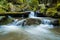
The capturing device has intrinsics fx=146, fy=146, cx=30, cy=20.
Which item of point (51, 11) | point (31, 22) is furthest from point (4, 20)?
point (51, 11)

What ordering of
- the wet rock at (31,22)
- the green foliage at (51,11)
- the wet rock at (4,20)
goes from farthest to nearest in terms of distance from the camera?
the green foliage at (51,11)
the wet rock at (4,20)
the wet rock at (31,22)

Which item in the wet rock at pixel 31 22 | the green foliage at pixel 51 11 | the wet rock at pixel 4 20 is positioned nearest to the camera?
the wet rock at pixel 31 22

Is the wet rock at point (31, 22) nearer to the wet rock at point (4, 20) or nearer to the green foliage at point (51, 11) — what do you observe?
the wet rock at point (4, 20)

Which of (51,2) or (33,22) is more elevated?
(51,2)

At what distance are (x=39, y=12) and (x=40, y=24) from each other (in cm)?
291

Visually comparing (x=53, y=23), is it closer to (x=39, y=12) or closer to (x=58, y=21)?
(x=58, y=21)

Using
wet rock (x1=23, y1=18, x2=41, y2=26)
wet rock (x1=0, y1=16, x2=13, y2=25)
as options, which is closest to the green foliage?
wet rock (x1=23, y1=18, x2=41, y2=26)

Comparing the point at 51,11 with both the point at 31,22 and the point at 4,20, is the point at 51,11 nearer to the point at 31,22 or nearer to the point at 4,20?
the point at 31,22

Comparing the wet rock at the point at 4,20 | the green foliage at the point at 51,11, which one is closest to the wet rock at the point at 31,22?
the wet rock at the point at 4,20

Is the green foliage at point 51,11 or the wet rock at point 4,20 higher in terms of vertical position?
the green foliage at point 51,11

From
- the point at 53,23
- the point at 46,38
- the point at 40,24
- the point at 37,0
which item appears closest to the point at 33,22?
the point at 40,24

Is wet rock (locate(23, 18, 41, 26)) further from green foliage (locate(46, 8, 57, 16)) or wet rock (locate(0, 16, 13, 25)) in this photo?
green foliage (locate(46, 8, 57, 16))

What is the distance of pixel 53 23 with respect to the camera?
35.4 ft

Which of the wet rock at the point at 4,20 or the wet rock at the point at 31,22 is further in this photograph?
the wet rock at the point at 4,20
